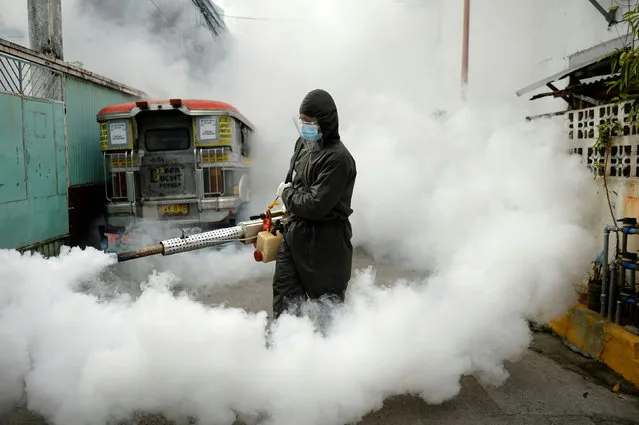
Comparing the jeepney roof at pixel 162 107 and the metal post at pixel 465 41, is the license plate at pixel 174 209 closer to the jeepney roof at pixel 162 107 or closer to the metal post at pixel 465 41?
the jeepney roof at pixel 162 107

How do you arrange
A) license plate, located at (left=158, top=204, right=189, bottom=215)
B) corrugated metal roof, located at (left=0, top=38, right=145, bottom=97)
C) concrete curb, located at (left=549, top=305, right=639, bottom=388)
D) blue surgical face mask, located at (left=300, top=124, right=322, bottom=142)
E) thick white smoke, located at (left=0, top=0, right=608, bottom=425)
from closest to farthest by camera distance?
→ thick white smoke, located at (left=0, top=0, right=608, bottom=425)
blue surgical face mask, located at (left=300, top=124, right=322, bottom=142)
concrete curb, located at (left=549, top=305, right=639, bottom=388)
corrugated metal roof, located at (left=0, top=38, right=145, bottom=97)
license plate, located at (left=158, top=204, right=189, bottom=215)

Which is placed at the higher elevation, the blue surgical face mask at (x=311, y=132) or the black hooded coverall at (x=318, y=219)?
the blue surgical face mask at (x=311, y=132)

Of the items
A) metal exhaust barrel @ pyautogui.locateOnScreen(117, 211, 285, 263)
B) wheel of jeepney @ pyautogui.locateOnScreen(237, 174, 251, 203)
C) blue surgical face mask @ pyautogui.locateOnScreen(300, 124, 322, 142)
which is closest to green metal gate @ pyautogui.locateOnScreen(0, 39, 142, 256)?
wheel of jeepney @ pyautogui.locateOnScreen(237, 174, 251, 203)

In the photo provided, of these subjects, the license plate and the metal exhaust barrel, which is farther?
the license plate

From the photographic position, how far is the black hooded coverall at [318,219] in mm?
2986

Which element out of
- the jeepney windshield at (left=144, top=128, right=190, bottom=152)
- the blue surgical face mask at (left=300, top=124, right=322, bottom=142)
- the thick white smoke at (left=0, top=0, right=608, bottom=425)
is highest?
the jeepney windshield at (left=144, top=128, right=190, bottom=152)

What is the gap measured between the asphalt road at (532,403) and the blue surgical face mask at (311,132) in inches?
69.4

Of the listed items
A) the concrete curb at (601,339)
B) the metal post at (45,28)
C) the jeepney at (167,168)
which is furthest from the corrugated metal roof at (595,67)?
the metal post at (45,28)

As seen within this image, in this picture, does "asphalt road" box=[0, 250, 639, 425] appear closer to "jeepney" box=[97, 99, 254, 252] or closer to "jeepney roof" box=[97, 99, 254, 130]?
"jeepney" box=[97, 99, 254, 252]

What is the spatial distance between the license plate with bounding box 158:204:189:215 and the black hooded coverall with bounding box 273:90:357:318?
465 centimetres

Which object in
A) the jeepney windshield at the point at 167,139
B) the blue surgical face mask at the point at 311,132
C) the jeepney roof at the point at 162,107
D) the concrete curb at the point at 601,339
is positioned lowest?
the concrete curb at the point at 601,339

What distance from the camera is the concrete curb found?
11.2ft

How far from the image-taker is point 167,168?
7.70m

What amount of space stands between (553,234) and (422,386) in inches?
79.6
